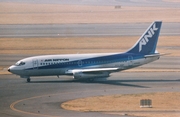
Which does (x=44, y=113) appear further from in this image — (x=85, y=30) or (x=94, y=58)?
(x=85, y=30)

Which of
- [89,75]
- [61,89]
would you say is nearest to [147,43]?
[89,75]

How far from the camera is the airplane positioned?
7131 centimetres

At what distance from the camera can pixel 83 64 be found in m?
72.4

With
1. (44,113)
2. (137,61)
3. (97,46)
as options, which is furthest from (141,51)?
(97,46)

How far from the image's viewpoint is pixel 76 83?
69188mm

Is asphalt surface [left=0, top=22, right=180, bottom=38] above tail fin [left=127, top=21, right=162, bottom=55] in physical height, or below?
above

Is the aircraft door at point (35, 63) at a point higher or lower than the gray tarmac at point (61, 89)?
higher

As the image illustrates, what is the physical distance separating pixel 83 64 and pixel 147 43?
9.04 metres

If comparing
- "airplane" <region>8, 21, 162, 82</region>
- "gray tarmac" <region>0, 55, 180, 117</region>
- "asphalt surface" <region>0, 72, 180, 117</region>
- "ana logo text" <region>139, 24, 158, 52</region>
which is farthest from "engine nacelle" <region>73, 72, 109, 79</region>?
"ana logo text" <region>139, 24, 158, 52</region>

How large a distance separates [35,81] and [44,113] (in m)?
23.4

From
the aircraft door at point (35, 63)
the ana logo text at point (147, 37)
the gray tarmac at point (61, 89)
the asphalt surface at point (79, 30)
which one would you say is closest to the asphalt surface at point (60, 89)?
the gray tarmac at point (61, 89)

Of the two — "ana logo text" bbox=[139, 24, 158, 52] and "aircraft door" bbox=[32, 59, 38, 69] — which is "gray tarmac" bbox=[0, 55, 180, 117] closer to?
"aircraft door" bbox=[32, 59, 38, 69]

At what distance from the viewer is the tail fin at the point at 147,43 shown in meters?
73.7

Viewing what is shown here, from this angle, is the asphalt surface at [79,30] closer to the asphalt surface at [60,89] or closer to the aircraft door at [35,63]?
the asphalt surface at [60,89]
